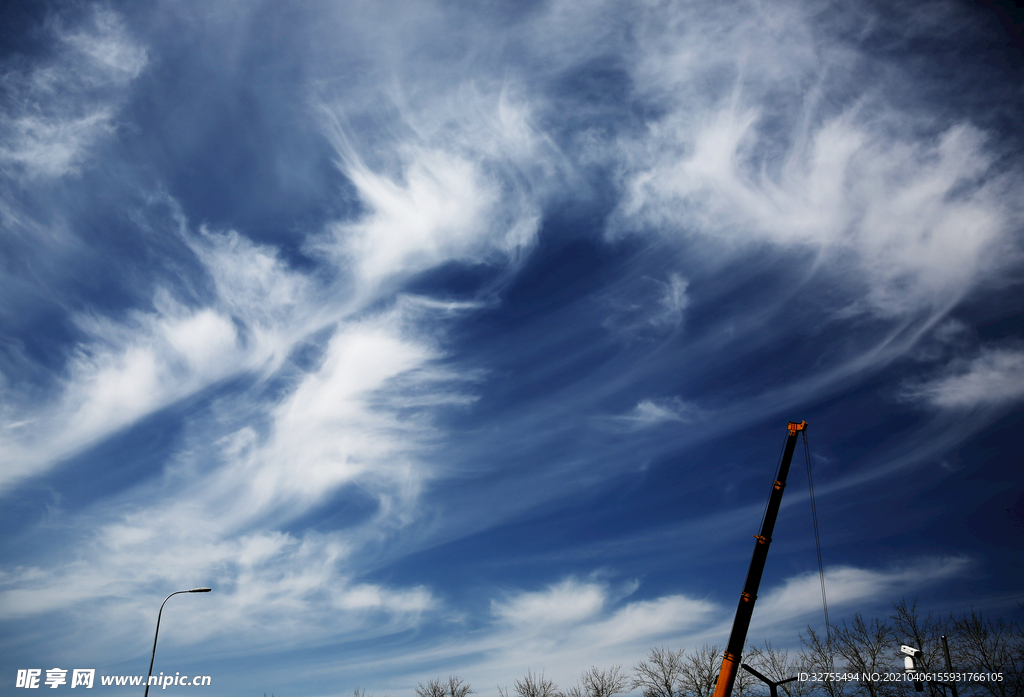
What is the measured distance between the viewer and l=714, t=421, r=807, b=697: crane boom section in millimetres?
35875

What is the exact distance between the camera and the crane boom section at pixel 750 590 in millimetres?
35875

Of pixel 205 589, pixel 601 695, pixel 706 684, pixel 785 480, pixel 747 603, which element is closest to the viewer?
pixel 205 589

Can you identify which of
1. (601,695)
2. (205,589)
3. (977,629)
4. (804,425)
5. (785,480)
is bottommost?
(601,695)

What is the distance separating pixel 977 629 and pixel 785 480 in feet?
102

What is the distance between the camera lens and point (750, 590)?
37.0 m

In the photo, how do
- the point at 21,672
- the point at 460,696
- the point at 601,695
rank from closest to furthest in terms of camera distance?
the point at 21,672 → the point at 601,695 → the point at 460,696

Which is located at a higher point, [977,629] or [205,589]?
[205,589]

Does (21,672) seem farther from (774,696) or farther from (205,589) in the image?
(774,696)

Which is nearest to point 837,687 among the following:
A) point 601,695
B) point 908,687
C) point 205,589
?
point 908,687

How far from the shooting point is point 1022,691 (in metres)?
47.8

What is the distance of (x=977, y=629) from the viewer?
53.2 metres

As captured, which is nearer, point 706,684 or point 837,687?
point 837,687

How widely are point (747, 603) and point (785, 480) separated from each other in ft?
28.2

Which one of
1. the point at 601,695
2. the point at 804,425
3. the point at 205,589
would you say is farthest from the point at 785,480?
the point at 601,695
